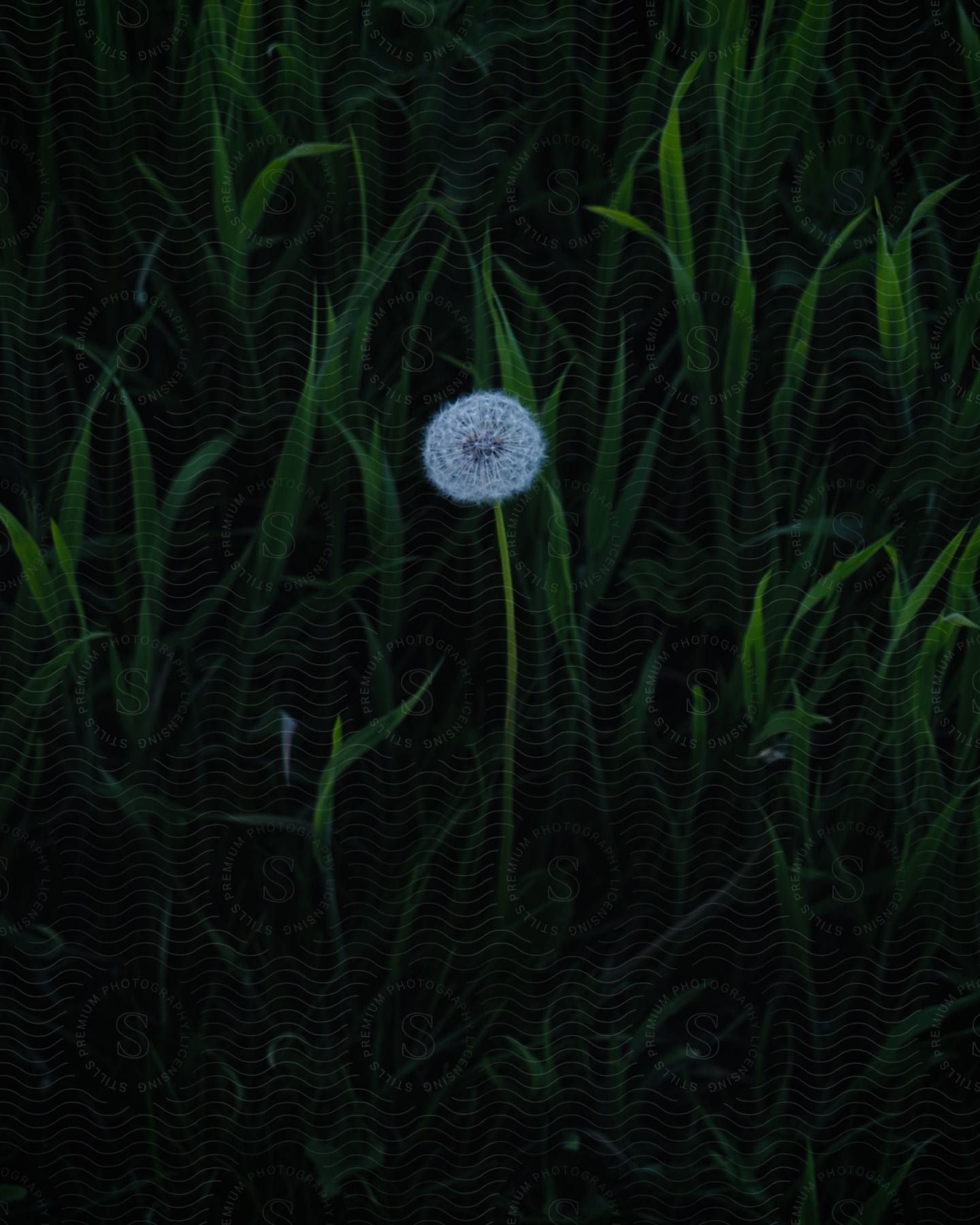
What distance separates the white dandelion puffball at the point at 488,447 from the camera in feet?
2.60

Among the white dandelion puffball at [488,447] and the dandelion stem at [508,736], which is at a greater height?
the white dandelion puffball at [488,447]

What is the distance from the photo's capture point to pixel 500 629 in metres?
0.80

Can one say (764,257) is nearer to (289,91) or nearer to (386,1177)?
(289,91)

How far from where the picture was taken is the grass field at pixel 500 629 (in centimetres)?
79

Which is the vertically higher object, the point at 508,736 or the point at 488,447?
the point at 488,447

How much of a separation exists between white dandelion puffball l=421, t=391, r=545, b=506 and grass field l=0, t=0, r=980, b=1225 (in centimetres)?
1

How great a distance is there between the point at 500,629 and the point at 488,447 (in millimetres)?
140

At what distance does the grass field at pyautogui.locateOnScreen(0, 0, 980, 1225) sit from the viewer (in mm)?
792

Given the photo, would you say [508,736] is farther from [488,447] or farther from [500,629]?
[488,447]

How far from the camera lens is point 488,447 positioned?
792mm

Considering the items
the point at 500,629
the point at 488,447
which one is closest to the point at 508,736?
the point at 500,629

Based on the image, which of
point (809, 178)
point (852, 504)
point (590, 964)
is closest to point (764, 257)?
point (809, 178)

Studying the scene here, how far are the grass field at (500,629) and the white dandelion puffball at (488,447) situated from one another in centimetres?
1

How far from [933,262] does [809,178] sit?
0.38 ft
